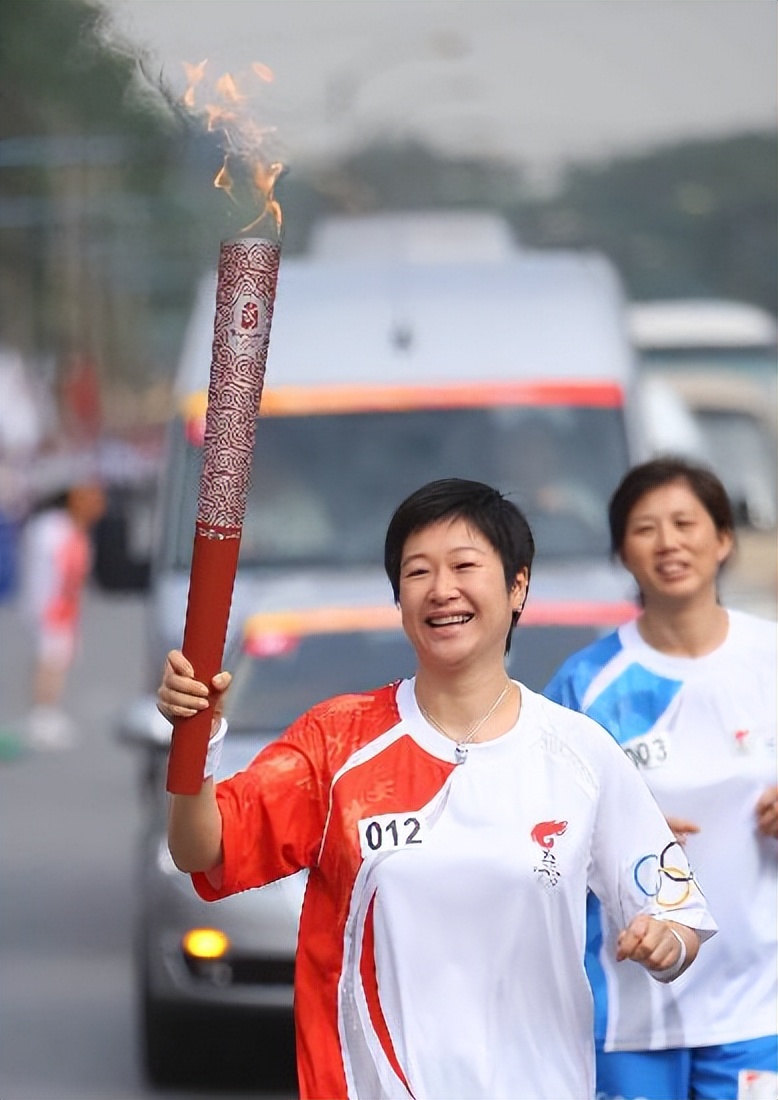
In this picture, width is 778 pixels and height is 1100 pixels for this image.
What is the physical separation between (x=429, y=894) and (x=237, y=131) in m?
0.99

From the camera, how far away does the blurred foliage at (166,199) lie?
363 centimetres

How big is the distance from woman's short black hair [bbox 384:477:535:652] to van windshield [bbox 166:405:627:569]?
14.6 ft

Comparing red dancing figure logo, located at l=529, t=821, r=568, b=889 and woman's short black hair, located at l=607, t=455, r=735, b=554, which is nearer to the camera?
red dancing figure logo, located at l=529, t=821, r=568, b=889

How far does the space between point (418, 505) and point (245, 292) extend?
16.4 inches

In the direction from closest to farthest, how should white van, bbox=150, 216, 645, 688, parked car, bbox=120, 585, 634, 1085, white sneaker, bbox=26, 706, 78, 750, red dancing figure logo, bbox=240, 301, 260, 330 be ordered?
red dancing figure logo, bbox=240, 301, 260, 330 < parked car, bbox=120, 585, 634, 1085 < white van, bbox=150, 216, 645, 688 < white sneaker, bbox=26, 706, 78, 750

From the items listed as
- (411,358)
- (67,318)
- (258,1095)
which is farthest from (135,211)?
(67,318)

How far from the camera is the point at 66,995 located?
→ 682cm

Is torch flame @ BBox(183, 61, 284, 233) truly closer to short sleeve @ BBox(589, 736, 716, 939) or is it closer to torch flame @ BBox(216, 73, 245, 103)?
torch flame @ BBox(216, 73, 245, 103)

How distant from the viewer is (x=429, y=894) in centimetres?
→ 284

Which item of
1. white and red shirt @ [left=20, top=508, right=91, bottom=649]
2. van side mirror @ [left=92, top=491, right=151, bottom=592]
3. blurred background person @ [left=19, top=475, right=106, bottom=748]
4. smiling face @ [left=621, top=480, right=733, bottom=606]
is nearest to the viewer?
smiling face @ [left=621, top=480, right=733, bottom=606]

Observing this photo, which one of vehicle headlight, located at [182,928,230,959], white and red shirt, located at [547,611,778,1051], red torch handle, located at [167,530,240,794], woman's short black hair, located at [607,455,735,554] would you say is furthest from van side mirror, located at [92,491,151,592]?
red torch handle, located at [167,530,240,794]

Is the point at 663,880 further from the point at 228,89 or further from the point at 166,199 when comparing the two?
the point at 166,199

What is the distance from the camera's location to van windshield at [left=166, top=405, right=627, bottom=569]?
755 cm

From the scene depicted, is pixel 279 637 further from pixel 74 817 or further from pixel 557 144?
pixel 557 144
